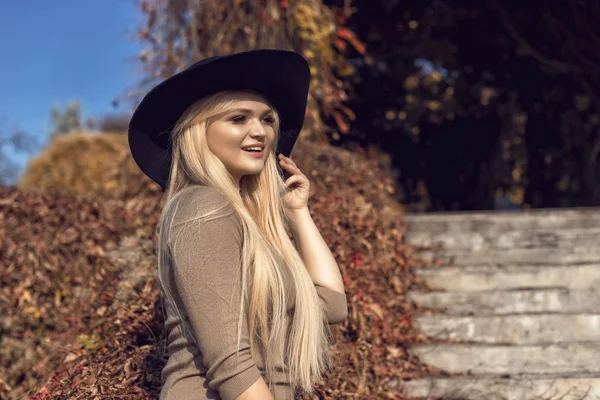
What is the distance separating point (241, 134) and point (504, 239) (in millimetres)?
3836

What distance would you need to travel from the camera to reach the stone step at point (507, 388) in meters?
3.64

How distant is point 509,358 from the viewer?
4.10 metres

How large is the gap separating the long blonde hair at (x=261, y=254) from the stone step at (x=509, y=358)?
6.55ft

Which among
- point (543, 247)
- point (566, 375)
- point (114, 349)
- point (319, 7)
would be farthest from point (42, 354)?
point (319, 7)

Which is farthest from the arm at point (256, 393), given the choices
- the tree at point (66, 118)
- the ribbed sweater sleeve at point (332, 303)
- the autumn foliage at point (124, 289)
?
the tree at point (66, 118)

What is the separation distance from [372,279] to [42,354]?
2.27 m

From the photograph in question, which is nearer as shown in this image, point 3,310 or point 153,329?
point 153,329

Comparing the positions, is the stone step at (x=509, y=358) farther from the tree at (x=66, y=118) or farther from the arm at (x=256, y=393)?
the tree at (x=66, y=118)

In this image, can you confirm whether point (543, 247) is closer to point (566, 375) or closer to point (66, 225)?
point (566, 375)

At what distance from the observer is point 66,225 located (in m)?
4.94

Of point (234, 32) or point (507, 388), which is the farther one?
point (234, 32)

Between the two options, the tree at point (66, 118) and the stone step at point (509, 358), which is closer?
the stone step at point (509, 358)

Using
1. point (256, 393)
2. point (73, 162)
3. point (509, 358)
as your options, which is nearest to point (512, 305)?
point (509, 358)

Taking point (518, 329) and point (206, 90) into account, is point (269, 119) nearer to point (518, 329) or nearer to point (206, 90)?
point (206, 90)
